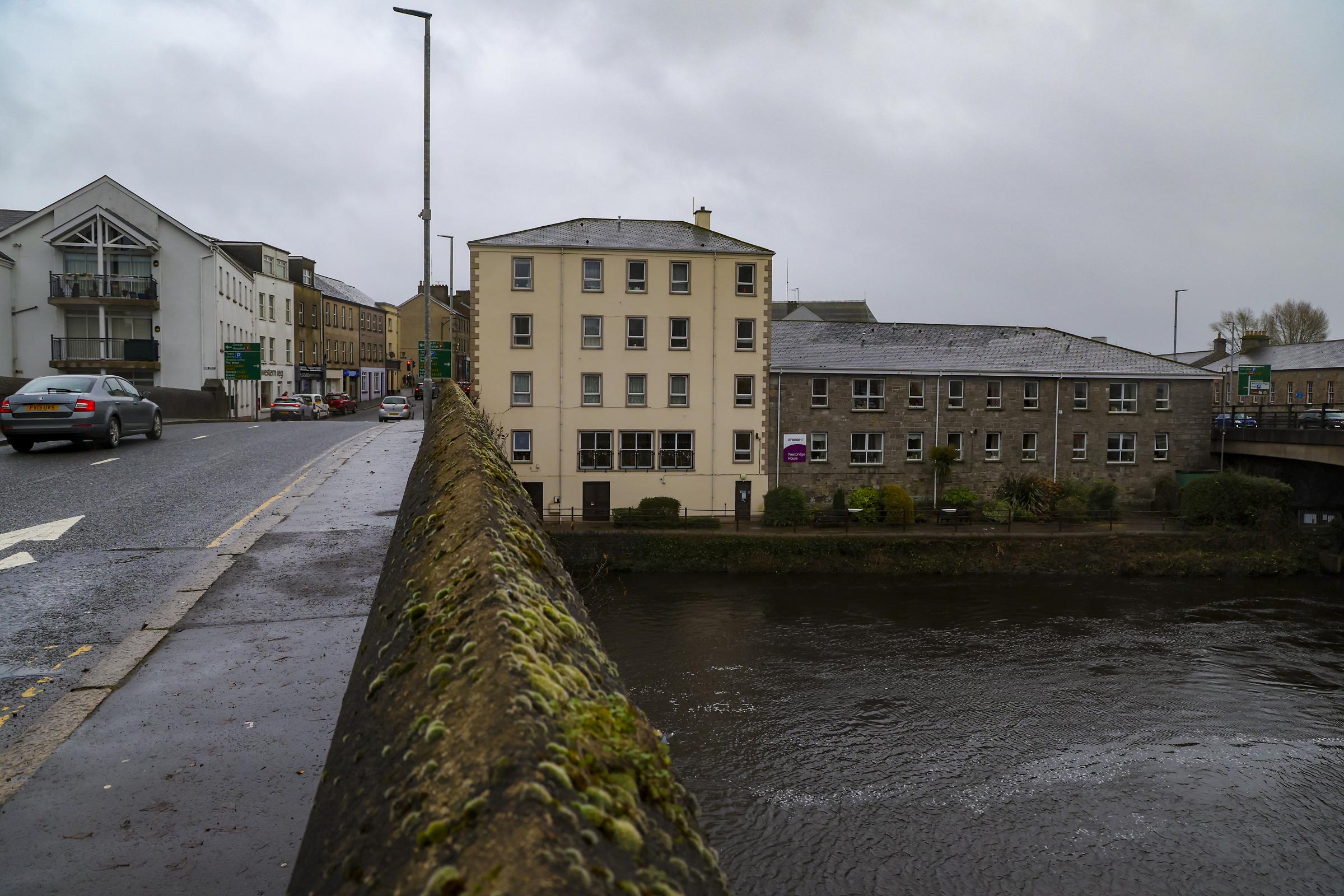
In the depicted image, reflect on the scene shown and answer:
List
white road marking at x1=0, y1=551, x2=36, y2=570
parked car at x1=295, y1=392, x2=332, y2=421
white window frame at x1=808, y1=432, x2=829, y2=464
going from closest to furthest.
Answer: white road marking at x1=0, y1=551, x2=36, y2=570, white window frame at x1=808, y1=432, x2=829, y2=464, parked car at x1=295, y1=392, x2=332, y2=421

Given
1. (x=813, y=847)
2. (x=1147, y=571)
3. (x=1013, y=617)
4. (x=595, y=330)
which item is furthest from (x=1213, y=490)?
(x=813, y=847)

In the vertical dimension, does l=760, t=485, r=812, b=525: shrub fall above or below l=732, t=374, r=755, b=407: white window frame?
below

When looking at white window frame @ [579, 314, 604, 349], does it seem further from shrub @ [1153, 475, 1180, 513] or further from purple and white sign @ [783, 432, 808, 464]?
shrub @ [1153, 475, 1180, 513]

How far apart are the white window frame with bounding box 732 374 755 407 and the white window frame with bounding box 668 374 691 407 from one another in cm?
248

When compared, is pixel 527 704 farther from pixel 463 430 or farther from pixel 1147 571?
pixel 1147 571

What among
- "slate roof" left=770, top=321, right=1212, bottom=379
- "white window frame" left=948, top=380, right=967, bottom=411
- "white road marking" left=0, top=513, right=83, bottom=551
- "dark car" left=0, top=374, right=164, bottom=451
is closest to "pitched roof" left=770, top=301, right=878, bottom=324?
"slate roof" left=770, top=321, right=1212, bottom=379

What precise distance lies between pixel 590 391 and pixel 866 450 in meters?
16.1

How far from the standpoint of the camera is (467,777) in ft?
5.83

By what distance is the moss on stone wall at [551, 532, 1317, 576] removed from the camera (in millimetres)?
45688

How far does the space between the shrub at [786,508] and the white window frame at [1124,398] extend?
21507mm

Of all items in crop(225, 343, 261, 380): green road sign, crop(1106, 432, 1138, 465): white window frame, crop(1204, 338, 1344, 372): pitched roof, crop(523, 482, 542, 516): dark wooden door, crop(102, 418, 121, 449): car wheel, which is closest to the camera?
crop(102, 418, 121, 449): car wheel

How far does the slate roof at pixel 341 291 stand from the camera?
285 feet

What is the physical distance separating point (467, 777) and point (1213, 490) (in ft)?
188

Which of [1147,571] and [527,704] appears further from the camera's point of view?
[1147,571]
